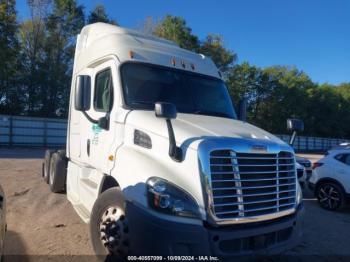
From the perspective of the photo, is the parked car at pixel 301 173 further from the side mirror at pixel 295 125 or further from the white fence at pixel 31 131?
the white fence at pixel 31 131

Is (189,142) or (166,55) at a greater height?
(166,55)

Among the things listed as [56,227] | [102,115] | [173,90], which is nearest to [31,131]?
[56,227]

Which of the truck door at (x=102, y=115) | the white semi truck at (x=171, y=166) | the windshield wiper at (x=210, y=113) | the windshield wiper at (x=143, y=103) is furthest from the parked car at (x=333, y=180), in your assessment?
the truck door at (x=102, y=115)

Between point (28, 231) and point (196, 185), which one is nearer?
point (196, 185)

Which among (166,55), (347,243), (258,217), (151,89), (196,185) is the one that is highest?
(166,55)

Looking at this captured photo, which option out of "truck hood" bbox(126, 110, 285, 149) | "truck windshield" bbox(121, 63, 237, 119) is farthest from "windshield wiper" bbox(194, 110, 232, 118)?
"truck hood" bbox(126, 110, 285, 149)

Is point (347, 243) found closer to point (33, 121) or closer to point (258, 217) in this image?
point (258, 217)

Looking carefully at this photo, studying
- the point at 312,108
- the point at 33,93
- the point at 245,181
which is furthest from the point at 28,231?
the point at 312,108

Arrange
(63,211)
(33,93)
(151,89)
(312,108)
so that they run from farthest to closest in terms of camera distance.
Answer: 1. (312,108)
2. (33,93)
3. (63,211)
4. (151,89)

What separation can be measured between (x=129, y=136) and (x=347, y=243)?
14.8 feet

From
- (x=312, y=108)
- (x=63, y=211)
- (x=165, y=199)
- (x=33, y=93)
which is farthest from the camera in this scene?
(x=312, y=108)

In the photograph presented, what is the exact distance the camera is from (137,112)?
15.5ft

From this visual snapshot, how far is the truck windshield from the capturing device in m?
5.05

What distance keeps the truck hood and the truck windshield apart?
32 centimetres
